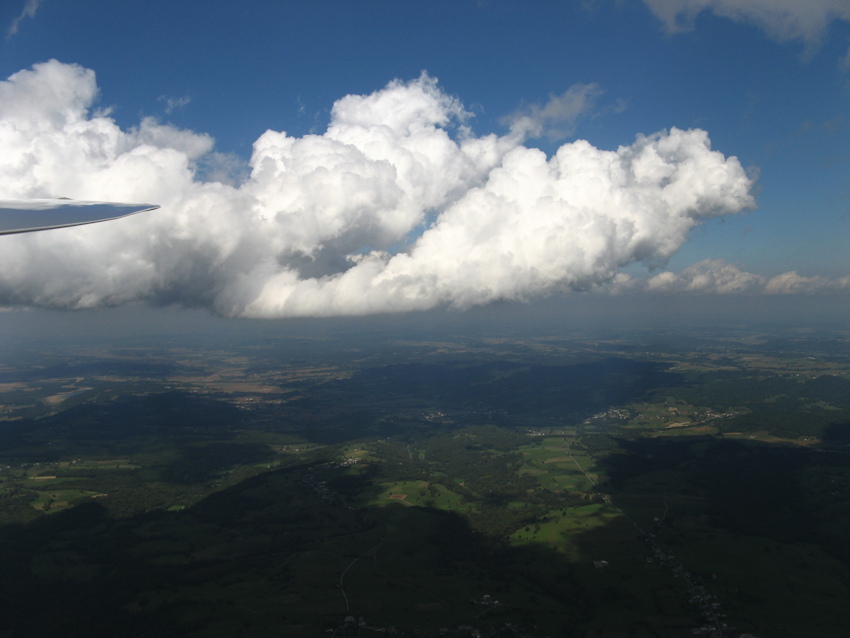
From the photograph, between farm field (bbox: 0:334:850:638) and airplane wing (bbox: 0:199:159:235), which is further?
farm field (bbox: 0:334:850:638)

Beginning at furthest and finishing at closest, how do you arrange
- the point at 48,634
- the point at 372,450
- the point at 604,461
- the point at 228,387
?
1. the point at 228,387
2. the point at 372,450
3. the point at 604,461
4. the point at 48,634

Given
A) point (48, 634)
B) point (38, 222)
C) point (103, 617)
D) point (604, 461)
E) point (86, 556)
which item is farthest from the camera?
point (604, 461)

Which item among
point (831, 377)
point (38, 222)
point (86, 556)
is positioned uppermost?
point (38, 222)

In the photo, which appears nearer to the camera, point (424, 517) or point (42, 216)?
point (42, 216)

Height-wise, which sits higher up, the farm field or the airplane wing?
the airplane wing

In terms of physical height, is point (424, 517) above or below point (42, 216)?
below

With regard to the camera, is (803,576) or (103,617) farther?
(803,576)

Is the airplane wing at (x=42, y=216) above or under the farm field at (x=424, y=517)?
above

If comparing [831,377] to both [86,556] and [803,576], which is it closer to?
[803,576]

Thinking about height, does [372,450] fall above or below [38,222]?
below

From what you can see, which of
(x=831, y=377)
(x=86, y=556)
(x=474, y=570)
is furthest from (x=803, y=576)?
(x=831, y=377)

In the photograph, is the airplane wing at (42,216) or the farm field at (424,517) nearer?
the airplane wing at (42,216)
